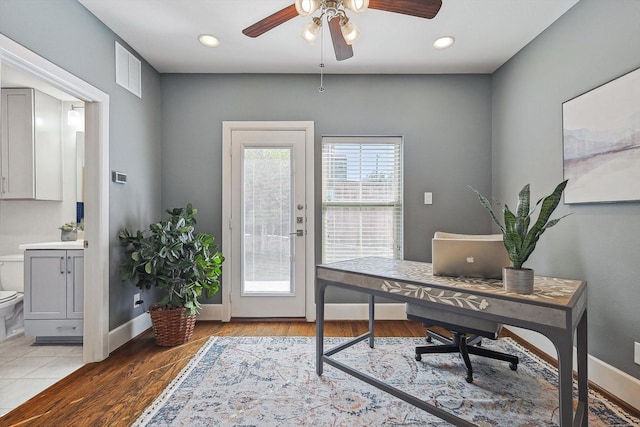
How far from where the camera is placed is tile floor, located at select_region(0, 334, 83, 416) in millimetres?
1980

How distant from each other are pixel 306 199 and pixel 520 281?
2.20 m

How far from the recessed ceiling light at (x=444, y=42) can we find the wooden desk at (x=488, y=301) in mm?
1907

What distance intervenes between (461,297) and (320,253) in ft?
6.47

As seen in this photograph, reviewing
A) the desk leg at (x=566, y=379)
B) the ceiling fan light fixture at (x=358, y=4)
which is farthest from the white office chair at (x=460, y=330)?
the ceiling fan light fixture at (x=358, y=4)

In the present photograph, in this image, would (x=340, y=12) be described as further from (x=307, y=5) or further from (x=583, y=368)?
(x=583, y=368)

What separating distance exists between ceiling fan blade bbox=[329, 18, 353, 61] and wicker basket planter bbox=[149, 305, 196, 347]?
238 cm

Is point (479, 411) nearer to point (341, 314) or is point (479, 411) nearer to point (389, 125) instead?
point (341, 314)

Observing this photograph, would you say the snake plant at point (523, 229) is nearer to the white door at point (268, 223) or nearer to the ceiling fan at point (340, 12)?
the ceiling fan at point (340, 12)

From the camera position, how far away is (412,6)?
5.16 ft

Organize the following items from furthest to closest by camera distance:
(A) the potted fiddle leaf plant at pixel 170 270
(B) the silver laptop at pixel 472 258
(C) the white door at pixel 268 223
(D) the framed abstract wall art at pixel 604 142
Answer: (C) the white door at pixel 268 223 < (A) the potted fiddle leaf plant at pixel 170 270 < (D) the framed abstract wall art at pixel 604 142 < (B) the silver laptop at pixel 472 258

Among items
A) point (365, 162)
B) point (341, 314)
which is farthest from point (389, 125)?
point (341, 314)

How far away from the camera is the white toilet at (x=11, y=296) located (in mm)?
2764

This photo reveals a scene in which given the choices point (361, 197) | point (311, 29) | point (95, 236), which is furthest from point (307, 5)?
point (95, 236)

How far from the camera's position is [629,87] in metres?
1.80
